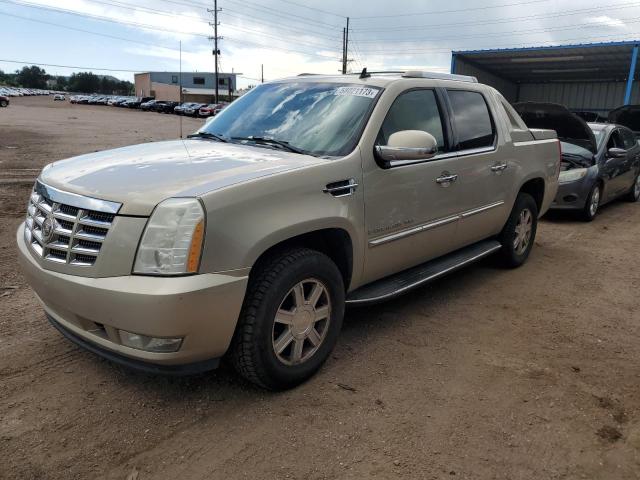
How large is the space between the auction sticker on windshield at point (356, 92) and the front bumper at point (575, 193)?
543 cm

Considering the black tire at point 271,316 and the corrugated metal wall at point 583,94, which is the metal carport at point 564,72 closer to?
the corrugated metal wall at point 583,94

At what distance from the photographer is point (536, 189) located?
580 cm

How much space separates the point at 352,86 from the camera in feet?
12.6

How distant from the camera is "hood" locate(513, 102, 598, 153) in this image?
8531 millimetres

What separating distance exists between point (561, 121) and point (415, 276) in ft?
20.0

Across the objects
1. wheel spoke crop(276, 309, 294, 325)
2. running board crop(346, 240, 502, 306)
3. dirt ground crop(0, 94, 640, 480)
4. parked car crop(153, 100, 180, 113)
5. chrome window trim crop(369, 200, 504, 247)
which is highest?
parked car crop(153, 100, 180, 113)

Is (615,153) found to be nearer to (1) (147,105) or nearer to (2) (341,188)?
(2) (341,188)

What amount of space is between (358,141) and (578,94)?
1415 inches

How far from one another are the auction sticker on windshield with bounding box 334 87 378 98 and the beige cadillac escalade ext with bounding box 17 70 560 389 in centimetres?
2

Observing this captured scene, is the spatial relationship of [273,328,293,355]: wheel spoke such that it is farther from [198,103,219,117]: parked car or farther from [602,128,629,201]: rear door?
[198,103,219,117]: parked car

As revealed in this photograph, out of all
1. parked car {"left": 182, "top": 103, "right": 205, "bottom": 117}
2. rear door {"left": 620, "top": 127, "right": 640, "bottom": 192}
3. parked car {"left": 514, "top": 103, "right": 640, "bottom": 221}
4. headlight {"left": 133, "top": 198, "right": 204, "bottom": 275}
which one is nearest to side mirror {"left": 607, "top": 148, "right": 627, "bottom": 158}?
parked car {"left": 514, "top": 103, "right": 640, "bottom": 221}

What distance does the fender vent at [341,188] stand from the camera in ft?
10.2

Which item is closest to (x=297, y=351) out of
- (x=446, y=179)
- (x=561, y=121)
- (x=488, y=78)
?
(x=446, y=179)

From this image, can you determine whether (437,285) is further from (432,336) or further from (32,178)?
(32,178)
